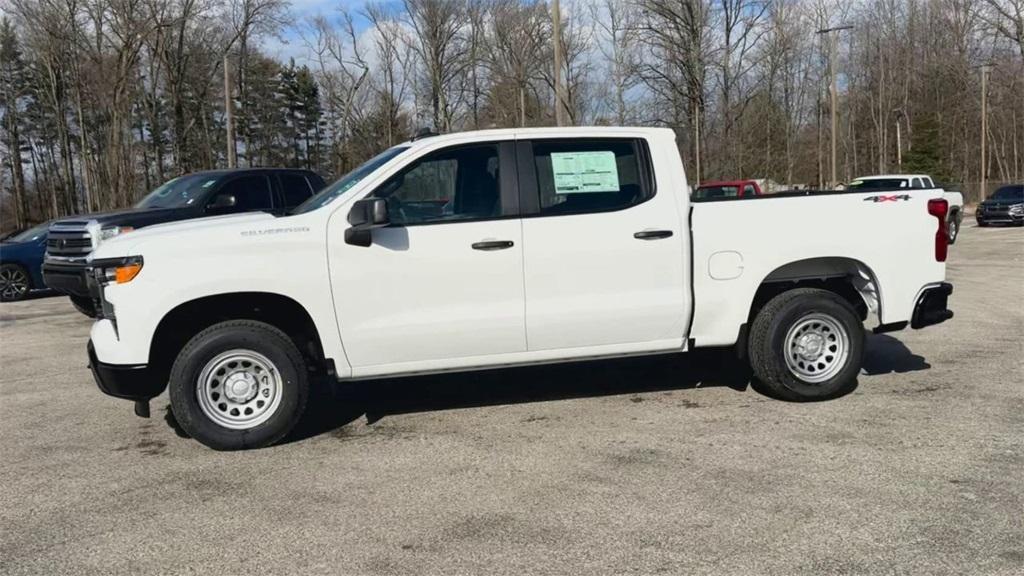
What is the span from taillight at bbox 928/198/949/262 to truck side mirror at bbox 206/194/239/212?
805cm

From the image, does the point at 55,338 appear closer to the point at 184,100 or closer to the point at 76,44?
the point at 76,44

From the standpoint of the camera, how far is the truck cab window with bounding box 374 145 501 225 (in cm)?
534

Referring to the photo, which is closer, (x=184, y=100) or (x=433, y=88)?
(x=184, y=100)

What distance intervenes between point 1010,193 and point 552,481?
1217 inches

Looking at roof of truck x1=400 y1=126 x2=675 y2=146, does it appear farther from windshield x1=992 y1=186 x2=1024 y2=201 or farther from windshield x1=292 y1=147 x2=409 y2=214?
windshield x1=992 y1=186 x2=1024 y2=201

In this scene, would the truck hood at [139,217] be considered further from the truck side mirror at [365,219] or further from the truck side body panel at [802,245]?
the truck side body panel at [802,245]

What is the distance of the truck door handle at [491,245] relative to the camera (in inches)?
209

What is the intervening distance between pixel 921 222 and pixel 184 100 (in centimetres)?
5007

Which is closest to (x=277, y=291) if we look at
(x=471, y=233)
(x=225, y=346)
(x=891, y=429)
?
(x=225, y=346)

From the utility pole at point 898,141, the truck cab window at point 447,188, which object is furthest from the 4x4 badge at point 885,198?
the utility pole at point 898,141

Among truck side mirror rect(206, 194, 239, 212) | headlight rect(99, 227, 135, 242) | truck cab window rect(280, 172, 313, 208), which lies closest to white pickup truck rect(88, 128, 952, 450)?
headlight rect(99, 227, 135, 242)

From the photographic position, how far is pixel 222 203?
409 inches

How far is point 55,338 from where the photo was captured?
10.4m

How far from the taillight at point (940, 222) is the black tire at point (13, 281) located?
15438 mm
